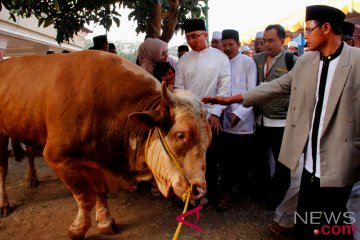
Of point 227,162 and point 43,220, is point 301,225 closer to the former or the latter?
point 227,162

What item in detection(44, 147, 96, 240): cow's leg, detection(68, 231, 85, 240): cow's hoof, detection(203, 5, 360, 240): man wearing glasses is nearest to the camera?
detection(203, 5, 360, 240): man wearing glasses

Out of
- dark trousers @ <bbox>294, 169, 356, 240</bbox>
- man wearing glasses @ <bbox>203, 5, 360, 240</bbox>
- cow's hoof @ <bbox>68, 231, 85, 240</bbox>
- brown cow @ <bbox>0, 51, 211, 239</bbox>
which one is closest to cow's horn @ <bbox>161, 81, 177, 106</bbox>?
brown cow @ <bbox>0, 51, 211, 239</bbox>

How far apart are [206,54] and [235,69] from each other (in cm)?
45

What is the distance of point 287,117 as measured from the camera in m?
2.91

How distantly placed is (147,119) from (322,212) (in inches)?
64.3

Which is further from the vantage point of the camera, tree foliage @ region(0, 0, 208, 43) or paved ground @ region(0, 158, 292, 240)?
tree foliage @ region(0, 0, 208, 43)

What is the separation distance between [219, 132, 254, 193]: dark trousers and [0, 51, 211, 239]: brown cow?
1.43 meters

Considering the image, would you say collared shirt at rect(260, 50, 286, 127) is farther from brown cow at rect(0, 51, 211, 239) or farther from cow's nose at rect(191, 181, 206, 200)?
cow's nose at rect(191, 181, 206, 200)

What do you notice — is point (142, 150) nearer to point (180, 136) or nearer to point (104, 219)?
point (180, 136)

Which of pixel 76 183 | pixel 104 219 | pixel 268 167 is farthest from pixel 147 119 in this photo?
pixel 268 167

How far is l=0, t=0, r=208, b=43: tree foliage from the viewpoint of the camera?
16.0 ft

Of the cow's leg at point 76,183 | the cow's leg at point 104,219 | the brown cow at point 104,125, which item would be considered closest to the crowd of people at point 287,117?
the brown cow at point 104,125

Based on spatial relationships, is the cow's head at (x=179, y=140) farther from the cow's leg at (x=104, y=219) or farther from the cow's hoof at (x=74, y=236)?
the cow's hoof at (x=74, y=236)

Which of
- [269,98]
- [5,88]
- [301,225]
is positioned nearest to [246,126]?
[269,98]
